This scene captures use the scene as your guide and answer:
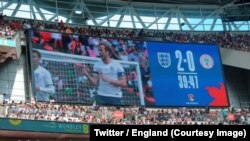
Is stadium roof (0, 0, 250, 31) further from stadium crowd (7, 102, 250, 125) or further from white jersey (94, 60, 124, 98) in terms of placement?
stadium crowd (7, 102, 250, 125)

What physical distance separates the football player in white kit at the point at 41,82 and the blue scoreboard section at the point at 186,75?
833cm

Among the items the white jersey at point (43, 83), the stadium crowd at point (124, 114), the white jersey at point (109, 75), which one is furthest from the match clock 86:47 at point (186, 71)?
the white jersey at point (43, 83)

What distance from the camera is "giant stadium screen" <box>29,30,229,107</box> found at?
3259 centimetres

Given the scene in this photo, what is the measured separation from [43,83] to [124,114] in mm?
5937

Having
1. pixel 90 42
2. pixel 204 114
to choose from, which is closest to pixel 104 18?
pixel 90 42

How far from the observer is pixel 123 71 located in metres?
35.4

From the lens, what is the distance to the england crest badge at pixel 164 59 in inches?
1453

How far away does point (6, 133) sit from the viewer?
26188mm

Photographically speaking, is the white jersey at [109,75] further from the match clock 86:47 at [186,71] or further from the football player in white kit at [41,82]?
the match clock 86:47 at [186,71]

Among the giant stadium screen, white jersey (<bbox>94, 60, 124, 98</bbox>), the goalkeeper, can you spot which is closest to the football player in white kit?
the giant stadium screen
